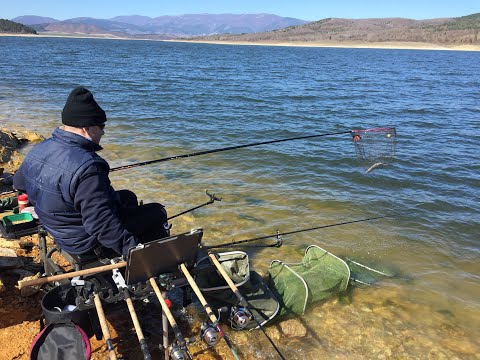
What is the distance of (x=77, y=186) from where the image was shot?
12.9ft

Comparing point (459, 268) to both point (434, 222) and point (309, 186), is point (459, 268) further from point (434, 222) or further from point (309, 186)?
point (309, 186)

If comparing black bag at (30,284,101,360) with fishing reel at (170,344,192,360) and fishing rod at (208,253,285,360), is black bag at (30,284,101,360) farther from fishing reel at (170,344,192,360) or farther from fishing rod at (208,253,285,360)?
fishing rod at (208,253,285,360)

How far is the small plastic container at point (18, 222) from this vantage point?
5.86 m

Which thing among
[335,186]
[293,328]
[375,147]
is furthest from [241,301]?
[335,186]

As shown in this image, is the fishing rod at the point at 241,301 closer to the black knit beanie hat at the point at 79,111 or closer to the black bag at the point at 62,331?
the black bag at the point at 62,331

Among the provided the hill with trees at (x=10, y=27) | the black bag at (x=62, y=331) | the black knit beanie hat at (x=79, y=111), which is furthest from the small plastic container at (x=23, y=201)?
the hill with trees at (x=10, y=27)

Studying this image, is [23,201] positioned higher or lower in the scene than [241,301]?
higher

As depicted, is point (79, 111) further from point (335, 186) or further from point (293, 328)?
point (335, 186)

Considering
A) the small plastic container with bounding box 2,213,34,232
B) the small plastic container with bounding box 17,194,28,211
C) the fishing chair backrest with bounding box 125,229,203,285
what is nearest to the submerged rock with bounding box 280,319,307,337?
the fishing chair backrest with bounding box 125,229,203,285

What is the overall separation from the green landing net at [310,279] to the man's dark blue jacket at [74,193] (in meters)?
2.68

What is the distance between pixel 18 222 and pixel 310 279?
180 inches

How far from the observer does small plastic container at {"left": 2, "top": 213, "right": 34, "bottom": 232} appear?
5.86 metres

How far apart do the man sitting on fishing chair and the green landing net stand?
268 cm

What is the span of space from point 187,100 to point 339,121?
10.3 meters
